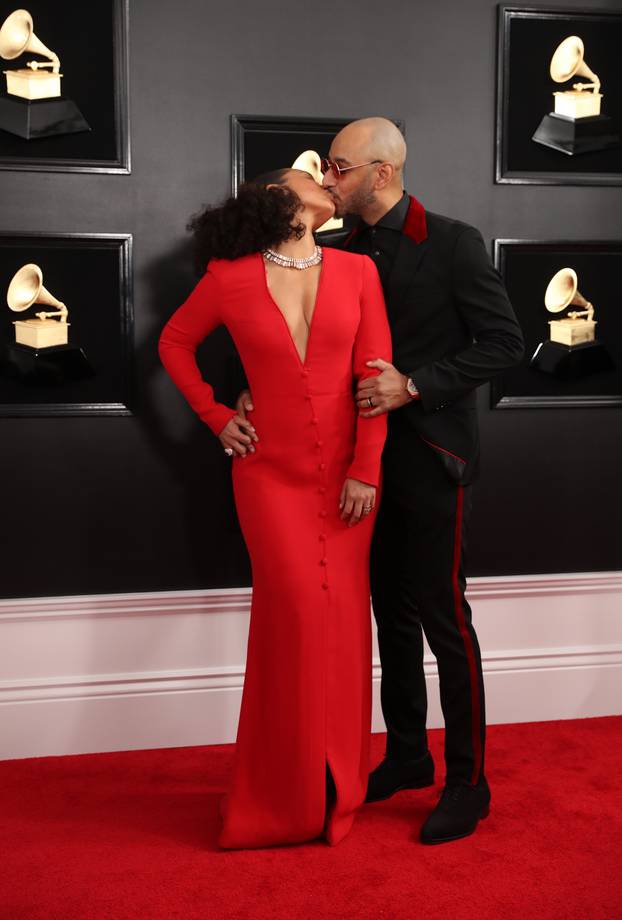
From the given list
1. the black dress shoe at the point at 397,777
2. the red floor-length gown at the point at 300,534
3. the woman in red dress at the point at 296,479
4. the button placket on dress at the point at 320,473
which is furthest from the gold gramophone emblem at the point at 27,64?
the black dress shoe at the point at 397,777

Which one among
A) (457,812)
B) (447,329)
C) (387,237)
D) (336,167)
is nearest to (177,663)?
(457,812)

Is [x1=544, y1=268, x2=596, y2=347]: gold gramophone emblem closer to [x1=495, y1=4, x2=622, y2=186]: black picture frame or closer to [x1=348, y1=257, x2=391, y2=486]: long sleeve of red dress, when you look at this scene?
[x1=495, y1=4, x2=622, y2=186]: black picture frame

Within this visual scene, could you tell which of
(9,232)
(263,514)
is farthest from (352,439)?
(9,232)

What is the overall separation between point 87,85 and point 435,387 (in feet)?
5.01

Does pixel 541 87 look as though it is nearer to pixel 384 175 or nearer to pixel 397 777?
pixel 384 175

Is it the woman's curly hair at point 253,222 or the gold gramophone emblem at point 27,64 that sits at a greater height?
the gold gramophone emblem at point 27,64

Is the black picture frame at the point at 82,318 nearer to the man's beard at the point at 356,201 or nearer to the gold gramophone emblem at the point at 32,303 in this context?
the gold gramophone emblem at the point at 32,303

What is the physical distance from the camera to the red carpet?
257 cm

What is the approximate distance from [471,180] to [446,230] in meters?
0.79

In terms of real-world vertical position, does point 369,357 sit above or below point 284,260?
below

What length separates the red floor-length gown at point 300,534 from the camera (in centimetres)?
278

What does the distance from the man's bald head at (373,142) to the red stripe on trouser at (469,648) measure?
944mm

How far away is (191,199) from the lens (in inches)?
134

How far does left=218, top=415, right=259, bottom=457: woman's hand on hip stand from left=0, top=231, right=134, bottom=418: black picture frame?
72 cm
